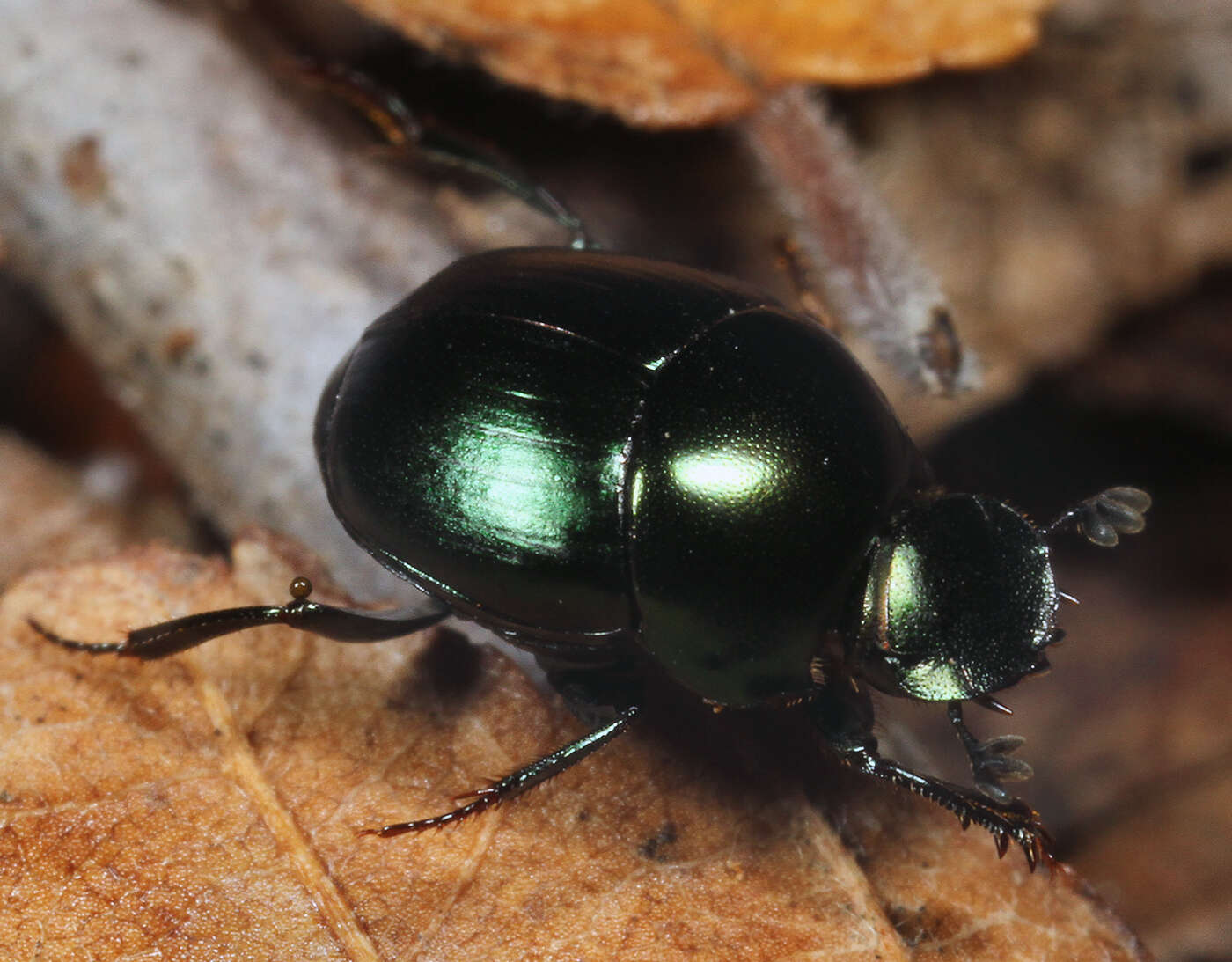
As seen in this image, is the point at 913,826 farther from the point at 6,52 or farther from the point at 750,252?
the point at 6,52

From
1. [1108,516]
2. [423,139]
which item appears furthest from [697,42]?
[1108,516]

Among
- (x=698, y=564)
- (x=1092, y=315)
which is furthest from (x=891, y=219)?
(x=698, y=564)

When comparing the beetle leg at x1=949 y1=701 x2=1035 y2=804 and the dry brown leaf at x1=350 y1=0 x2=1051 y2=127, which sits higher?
the dry brown leaf at x1=350 y1=0 x2=1051 y2=127

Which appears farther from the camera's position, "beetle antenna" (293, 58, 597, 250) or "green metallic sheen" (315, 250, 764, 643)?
"beetle antenna" (293, 58, 597, 250)

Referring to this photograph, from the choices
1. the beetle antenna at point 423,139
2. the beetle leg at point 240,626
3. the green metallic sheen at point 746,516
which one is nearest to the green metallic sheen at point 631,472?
the green metallic sheen at point 746,516

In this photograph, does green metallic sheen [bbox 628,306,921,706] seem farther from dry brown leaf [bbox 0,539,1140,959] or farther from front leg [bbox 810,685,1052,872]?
dry brown leaf [bbox 0,539,1140,959]

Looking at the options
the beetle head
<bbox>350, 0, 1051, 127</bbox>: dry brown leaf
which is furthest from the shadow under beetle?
<bbox>350, 0, 1051, 127</bbox>: dry brown leaf

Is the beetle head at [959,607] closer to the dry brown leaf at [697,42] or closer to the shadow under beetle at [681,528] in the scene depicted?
the shadow under beetle at [681,528]
